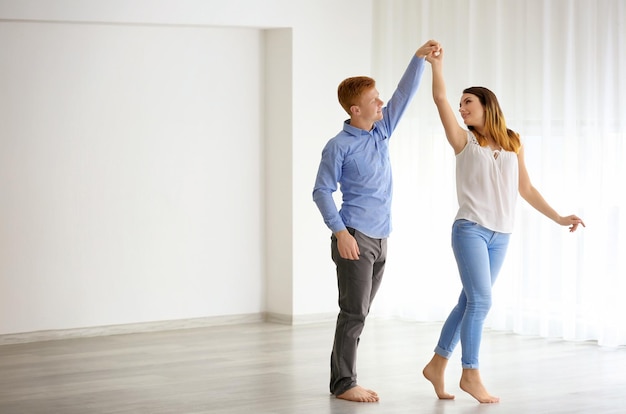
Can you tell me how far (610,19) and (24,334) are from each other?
12.2 ft

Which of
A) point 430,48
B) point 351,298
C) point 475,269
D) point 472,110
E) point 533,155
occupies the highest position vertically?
point 430,48

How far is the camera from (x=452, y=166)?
635cm

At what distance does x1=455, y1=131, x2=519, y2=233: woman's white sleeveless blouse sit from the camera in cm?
399

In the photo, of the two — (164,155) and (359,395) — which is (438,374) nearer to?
(359,395)

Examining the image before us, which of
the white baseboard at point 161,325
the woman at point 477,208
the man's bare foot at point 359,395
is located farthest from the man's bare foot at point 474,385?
the white baseboard at point 161,325

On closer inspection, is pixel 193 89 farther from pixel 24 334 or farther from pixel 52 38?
pixel 24 334

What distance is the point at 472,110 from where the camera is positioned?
4.08 m

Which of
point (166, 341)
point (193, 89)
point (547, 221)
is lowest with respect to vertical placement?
point (166, 341)

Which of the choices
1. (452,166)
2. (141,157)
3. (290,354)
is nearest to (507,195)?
(290,354)

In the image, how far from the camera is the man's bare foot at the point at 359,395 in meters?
4.10

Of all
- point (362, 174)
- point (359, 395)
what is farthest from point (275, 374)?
point (362, 174)

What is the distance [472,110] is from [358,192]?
572mm

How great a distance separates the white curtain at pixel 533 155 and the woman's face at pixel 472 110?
1678mm

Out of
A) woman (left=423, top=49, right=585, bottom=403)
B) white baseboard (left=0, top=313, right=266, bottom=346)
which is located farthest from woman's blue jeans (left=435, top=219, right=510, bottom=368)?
white baseboard (left=0, top=313, right=266, bottom=346)
